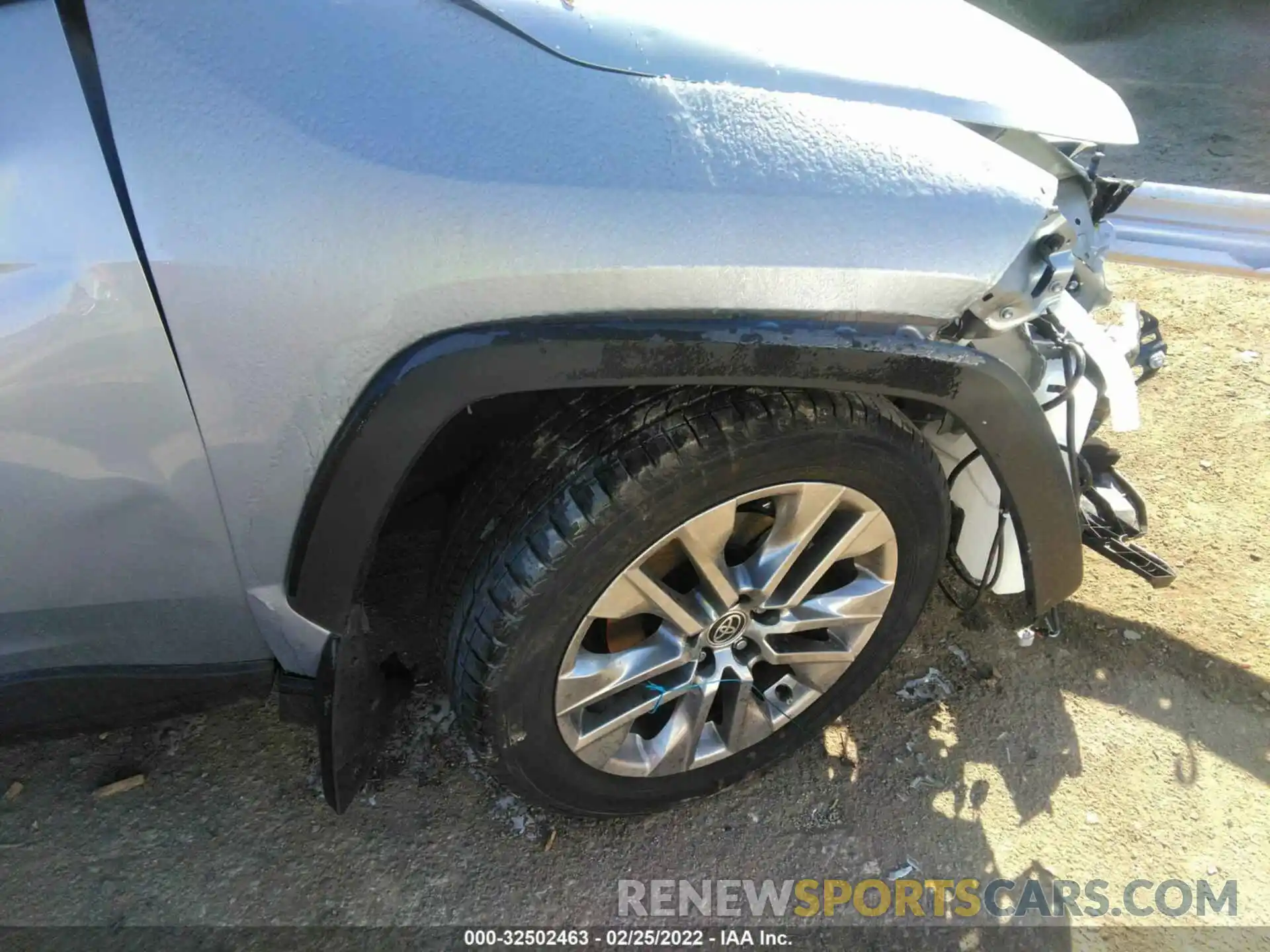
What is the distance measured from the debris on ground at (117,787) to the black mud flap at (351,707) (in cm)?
66

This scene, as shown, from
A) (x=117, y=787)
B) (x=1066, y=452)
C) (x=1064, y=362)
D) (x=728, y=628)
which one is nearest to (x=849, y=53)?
(x=1064, y=362)

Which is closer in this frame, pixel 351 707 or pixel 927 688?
pixel 351 707

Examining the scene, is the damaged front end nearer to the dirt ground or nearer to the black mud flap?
the dirt ground

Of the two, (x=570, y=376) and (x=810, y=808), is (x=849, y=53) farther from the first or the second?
(x=810, y=808)

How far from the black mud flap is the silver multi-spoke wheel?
0.42m

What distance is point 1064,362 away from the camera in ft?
6.05

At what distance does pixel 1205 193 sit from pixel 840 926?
7.66 ft

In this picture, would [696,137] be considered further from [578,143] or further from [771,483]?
[771,483]

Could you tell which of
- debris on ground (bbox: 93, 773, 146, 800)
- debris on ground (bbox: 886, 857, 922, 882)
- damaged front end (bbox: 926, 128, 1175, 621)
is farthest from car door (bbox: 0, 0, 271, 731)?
debris on ground (bbox: 886, 857, 922, 882)

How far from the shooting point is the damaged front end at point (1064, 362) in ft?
5.11

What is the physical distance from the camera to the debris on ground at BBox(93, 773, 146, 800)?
209 centimetres

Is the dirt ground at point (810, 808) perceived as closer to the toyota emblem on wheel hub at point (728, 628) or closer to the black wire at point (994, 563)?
the black wire at point (994, 563)

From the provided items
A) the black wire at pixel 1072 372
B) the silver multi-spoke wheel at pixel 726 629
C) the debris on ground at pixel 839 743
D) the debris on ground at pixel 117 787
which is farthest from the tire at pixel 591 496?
the debris on ground at pixel 117 787

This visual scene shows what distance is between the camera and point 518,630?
1557 millimetres
